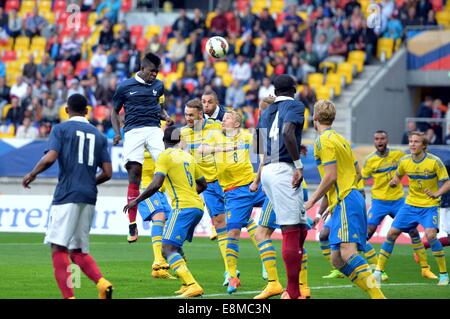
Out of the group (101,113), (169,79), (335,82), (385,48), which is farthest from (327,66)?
(101,113)

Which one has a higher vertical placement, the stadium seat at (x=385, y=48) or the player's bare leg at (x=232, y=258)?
the stadium seat at (x=385, y=48)

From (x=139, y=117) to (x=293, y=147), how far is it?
454cm

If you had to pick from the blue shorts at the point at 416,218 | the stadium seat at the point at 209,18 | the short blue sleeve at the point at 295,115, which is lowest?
the blue shorts at the point at 416,218

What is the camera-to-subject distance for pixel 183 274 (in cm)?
1296

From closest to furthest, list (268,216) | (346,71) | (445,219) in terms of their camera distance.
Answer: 1. (268,216)
2. (445,219)
3. (346,71)

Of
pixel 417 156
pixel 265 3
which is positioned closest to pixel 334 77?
pixel 265 3

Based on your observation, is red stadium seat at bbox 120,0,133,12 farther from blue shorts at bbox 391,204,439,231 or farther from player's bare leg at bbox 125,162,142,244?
blue shorts at bbox 391,204,439,231

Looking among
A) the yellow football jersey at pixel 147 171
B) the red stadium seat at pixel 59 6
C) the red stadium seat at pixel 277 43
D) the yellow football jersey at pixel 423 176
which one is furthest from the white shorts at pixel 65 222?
the red stadium seat at pixel 59 6

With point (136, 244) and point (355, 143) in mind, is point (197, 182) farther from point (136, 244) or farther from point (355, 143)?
point (355, 143)

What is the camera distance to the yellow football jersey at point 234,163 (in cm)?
1470

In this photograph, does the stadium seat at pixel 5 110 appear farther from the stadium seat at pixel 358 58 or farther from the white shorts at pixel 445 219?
the white shorts at pixel 445 219

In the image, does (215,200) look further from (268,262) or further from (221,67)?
(221,67)

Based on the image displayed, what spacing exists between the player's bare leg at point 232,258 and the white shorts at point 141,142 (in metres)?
2.39

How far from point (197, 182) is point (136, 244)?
8109 mm
